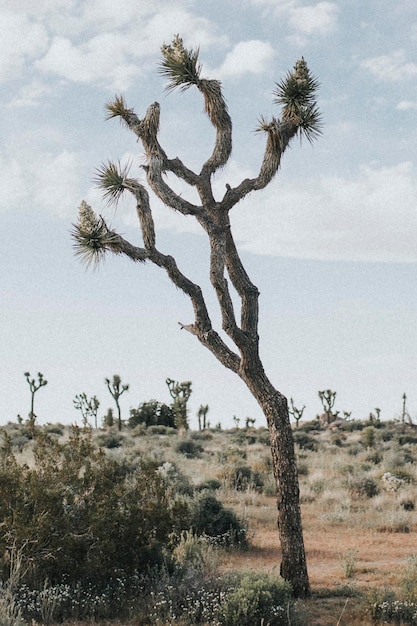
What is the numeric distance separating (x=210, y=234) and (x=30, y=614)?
226 inches

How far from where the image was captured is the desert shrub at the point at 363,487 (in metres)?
20.5

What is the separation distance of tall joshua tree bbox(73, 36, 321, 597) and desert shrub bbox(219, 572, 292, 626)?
1.02 metres

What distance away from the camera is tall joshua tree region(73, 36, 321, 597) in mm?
10109

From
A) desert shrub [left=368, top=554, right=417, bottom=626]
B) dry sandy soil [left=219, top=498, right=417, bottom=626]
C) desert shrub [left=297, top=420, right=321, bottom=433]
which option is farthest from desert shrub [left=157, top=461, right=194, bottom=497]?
desert shrub [left=297, top=420, right=321, bottom=433]

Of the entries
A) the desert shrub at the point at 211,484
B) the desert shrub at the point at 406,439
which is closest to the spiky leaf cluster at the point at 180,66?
the desert shrub at the point at 211,484

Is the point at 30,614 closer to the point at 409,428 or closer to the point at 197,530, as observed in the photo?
the point at 197,530

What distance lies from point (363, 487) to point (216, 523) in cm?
769

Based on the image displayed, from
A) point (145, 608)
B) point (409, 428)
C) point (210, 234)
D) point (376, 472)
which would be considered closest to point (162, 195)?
point (210, 234)

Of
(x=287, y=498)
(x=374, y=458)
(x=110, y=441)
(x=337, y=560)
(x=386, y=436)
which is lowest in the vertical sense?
(x=337, y=560)

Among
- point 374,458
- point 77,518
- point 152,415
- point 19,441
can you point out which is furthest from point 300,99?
point 152,415

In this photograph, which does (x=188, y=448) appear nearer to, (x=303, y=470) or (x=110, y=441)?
(x=110, y=441)

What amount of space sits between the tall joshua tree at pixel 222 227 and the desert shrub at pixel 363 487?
422 inches

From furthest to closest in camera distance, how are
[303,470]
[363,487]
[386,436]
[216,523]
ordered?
[386,436] < [303,470] < [363,487] < [216,523]

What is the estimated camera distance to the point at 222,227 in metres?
10.9
